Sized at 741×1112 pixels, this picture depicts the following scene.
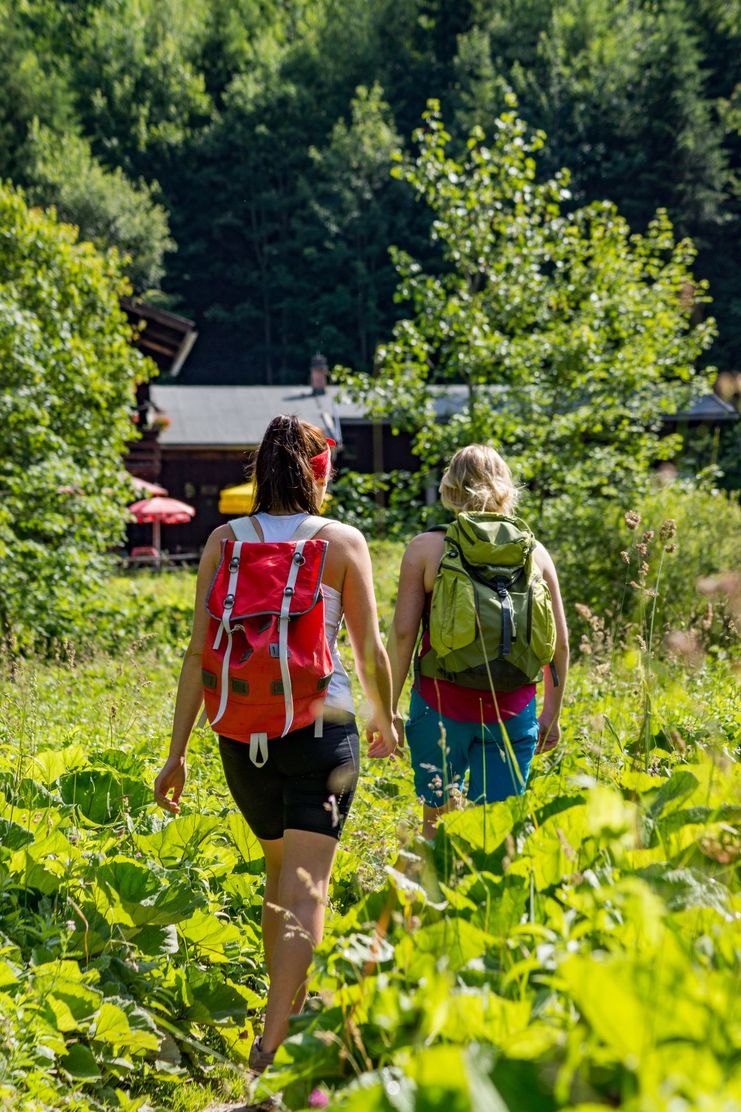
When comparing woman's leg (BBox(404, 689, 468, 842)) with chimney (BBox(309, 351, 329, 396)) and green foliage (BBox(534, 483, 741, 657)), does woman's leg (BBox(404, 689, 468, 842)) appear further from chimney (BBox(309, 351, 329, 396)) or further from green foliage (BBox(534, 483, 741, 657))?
chimney (BBox(309, 351, 329, 396))

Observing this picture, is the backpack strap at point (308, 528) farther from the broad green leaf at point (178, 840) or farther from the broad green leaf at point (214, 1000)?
the broad green leaf at point (214, 1000)

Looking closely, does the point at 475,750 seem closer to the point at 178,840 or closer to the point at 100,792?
the point at 178,840

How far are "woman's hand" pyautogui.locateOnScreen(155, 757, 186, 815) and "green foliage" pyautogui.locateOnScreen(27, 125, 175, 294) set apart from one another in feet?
173

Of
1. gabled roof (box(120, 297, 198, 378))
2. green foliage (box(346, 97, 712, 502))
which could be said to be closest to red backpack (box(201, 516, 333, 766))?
green foliage (box(346, 97, 712, 502))

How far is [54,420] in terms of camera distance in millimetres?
12250

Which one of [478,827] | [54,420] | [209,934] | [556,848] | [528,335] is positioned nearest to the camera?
[556,848]

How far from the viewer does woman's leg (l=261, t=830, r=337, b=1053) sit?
299 centimetres

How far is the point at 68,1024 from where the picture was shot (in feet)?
9.29

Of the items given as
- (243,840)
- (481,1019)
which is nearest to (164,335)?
(243,840)

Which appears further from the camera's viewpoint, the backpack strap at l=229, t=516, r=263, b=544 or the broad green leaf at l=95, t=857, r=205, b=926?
the broad green leaf at l=95, t=857, r=205, b=926

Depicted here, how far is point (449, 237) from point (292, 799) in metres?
11.1

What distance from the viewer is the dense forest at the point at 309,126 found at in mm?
55031

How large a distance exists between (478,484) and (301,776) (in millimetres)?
1216

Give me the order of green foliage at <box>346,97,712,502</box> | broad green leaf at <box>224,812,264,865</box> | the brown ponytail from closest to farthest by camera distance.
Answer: the brown ponytail < broad green leaf at <box>224,812,264,865</box> < green foliage at <box>346,97,712,502</box>
